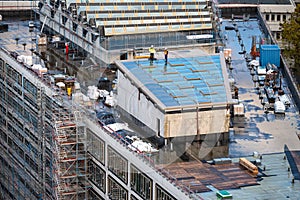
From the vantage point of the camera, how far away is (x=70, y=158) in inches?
2185

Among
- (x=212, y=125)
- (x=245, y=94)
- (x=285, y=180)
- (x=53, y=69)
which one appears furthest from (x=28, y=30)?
(x=285, y=180)

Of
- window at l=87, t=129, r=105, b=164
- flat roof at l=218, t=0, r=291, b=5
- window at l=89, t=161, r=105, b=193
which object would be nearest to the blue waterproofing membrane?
window at l=87, t=129, r=105, b=164

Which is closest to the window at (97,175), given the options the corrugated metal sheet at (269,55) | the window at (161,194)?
the window at (161,194)

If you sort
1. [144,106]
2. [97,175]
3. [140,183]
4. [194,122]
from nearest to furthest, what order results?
[140,183] < [194,122] < [144,106] < [97,175]

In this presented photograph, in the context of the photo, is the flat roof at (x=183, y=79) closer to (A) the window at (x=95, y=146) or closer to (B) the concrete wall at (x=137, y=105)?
(B) the concrete wall at (x=137, y=105)

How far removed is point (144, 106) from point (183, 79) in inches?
103

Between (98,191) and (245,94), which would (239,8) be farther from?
(98,191)

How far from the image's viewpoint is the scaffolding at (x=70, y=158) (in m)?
55.4

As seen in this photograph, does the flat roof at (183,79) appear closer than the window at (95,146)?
Yes

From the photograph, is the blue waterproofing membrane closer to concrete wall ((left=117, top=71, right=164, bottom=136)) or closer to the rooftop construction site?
the rooftop construction site

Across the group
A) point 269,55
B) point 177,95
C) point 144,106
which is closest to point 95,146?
point 144,106

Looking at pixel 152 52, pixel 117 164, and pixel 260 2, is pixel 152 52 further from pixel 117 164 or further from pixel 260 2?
pixel 260 2

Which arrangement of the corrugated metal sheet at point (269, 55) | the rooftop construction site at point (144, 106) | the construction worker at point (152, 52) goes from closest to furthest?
the rooftop construction site at point (144, 106)
the construction worker at point (152, 52)
the corrugated metal sheet at point (269, 55)

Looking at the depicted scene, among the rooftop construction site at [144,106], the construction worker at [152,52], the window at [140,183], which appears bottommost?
the window at [140,183]
